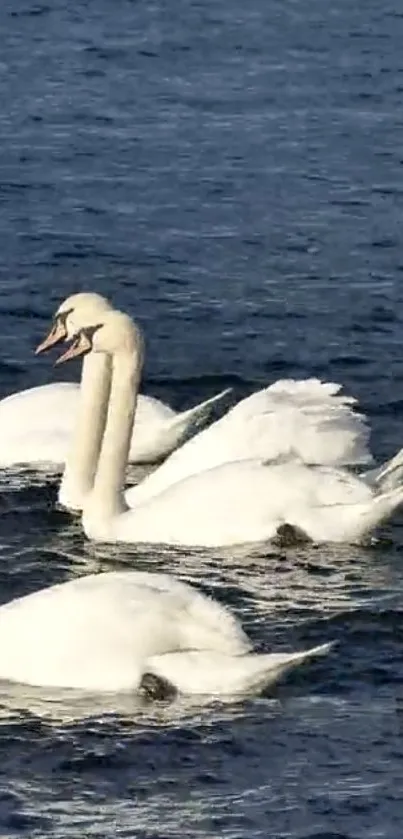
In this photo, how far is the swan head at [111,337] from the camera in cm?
1574

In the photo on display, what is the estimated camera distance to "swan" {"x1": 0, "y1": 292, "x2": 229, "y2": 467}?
16688mm

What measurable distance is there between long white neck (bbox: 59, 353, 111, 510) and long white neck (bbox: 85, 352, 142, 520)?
16cm

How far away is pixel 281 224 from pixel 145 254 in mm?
1435

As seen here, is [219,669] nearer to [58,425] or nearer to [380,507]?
[380,507]

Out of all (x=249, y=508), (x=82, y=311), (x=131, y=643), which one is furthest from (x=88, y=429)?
(x=131, y=643)

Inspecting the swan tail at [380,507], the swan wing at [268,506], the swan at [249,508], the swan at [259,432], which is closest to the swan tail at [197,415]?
the swan at [259,432]

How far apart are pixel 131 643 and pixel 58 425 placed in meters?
4.55

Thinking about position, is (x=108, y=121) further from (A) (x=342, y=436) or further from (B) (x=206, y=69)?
(A) (x=342, y=436)

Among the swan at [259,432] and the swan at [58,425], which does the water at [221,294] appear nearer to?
the swan at [58,425]

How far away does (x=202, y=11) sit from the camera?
2838 cm

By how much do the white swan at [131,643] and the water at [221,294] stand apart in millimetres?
138

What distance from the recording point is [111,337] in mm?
15781

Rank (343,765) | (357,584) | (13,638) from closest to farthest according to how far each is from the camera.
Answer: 1. (343,765)
2. (13,638)
3. (357,584)

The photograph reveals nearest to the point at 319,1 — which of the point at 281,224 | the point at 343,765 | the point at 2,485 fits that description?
the point at 281,224
